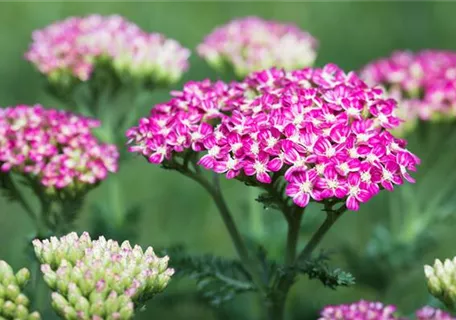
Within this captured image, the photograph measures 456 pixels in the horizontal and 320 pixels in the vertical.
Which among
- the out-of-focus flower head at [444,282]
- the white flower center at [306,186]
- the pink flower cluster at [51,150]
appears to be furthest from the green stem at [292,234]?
the pink flower cluster at [51,150]

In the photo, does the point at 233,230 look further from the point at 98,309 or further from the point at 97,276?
the point at 98,309

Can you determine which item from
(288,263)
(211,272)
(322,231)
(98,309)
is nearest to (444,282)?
(322,231)

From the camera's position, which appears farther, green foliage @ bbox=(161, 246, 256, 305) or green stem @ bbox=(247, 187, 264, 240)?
green stem @ bbox=(247, 187, 264, 240)

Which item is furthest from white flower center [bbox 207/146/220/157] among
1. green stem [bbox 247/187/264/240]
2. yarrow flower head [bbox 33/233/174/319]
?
green stem [bbox 247/187/264/240]

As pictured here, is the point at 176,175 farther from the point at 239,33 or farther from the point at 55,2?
the point at 55,2

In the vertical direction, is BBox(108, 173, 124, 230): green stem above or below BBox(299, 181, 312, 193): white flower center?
above

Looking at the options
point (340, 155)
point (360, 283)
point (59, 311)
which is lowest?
point (360, 283)

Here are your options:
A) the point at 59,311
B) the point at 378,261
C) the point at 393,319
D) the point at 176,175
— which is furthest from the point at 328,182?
the point at 176,175

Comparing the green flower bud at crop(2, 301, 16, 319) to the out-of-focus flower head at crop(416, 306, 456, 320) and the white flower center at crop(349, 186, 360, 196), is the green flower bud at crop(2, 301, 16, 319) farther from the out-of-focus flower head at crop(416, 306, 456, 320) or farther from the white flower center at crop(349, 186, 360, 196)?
the out-of-focus flower head at crop(416, 306, 456, 320)
